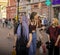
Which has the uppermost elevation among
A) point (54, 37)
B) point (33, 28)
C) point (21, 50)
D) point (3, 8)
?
point (3, 8)

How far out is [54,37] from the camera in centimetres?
352

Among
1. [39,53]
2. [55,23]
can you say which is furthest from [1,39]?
[55,23]

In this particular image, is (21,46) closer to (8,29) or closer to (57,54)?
(8,29)

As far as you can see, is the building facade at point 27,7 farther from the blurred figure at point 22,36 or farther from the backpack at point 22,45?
the backpack at point 22,45

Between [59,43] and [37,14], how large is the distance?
0.52 m

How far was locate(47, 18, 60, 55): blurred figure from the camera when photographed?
3467 millimetres

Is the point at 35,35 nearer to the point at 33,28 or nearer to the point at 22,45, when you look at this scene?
the point at 33,28

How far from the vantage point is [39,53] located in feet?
11.8

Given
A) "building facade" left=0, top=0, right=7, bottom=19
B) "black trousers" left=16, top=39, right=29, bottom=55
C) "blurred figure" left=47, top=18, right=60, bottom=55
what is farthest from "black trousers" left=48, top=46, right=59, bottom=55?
"building facade" left=0, top=0, right=7, bottom=19

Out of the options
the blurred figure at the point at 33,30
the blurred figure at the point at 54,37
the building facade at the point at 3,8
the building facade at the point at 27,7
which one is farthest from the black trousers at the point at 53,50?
the building facade at the point at 3,8

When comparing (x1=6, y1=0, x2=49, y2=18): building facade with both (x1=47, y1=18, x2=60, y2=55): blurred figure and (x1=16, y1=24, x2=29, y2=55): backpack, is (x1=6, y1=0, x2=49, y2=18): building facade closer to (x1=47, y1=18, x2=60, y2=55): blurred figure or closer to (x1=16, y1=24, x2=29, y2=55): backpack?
(x1=47, y1=18, x2=60, y2=55): blurred figure

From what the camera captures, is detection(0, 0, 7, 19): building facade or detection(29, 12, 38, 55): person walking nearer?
detection(29, 12, 38, 55): person walking

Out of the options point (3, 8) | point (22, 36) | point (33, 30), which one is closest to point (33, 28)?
point (33, 30)

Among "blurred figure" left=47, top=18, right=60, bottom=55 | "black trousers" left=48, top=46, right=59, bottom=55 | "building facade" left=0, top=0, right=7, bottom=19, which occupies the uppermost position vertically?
"building facade" left=0, top=0, right=7, bottom=19
